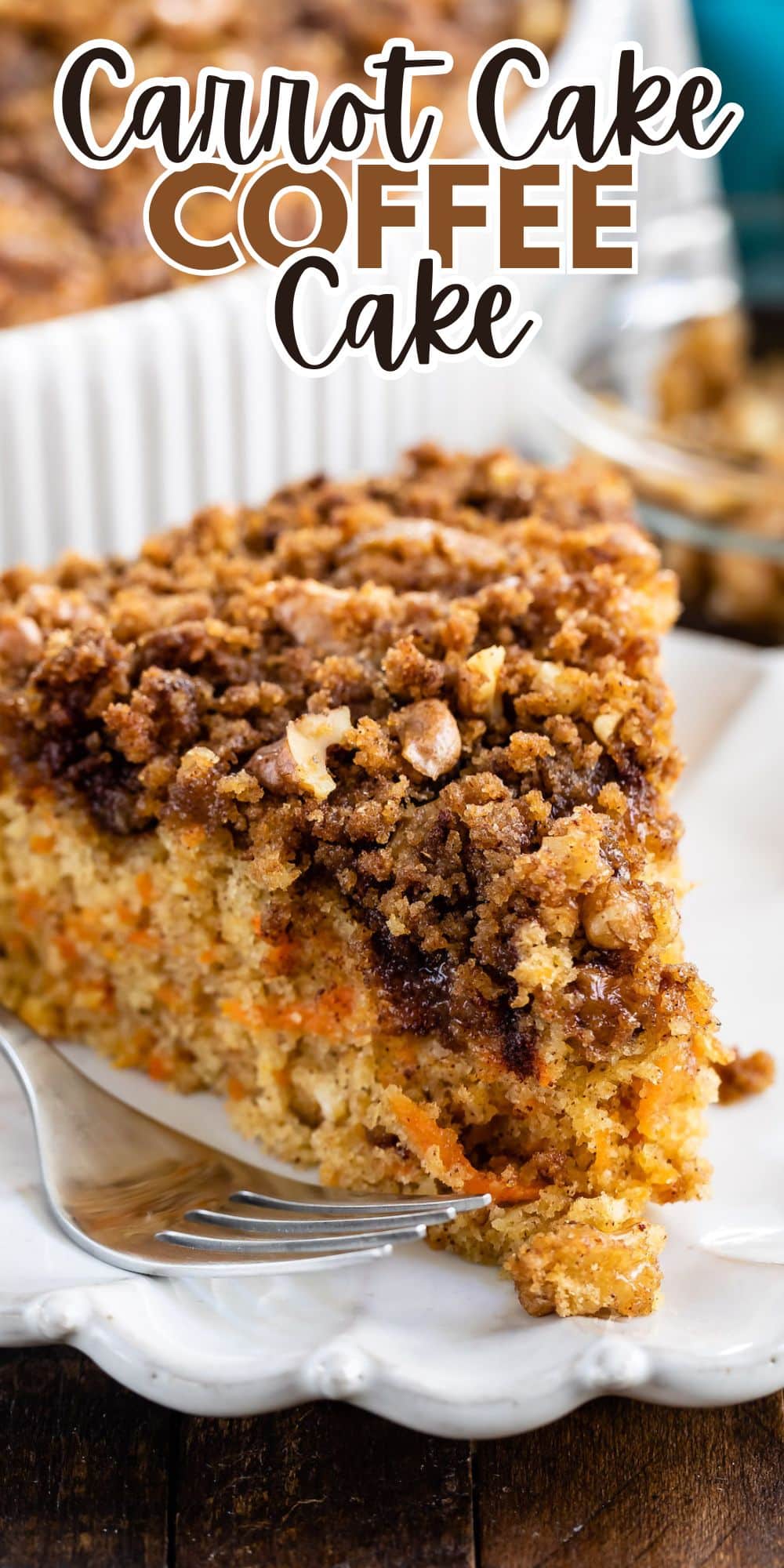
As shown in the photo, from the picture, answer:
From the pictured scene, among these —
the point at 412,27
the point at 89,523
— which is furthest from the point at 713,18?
the point at 89,523

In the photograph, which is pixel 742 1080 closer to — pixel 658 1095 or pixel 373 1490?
pixel 658 1095

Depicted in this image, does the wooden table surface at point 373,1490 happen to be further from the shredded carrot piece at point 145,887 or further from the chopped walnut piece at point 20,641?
the chopped walnut piece at point 20,641

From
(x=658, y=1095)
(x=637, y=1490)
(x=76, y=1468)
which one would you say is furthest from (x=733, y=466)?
(x=76, y=1468)

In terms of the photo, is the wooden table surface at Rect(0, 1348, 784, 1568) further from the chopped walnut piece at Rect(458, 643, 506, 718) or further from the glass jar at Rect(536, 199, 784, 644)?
the glass jar at Rect(536, 199, 784, 644)


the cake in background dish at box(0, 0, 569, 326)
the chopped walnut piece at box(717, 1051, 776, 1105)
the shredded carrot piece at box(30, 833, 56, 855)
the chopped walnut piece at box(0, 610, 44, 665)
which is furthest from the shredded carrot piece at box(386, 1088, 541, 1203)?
the cake in background dish at box(0, 0, 569, 326)

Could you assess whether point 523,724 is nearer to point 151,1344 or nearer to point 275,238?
point 151,1344

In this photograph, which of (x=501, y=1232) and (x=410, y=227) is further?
(x=410, y=227)
